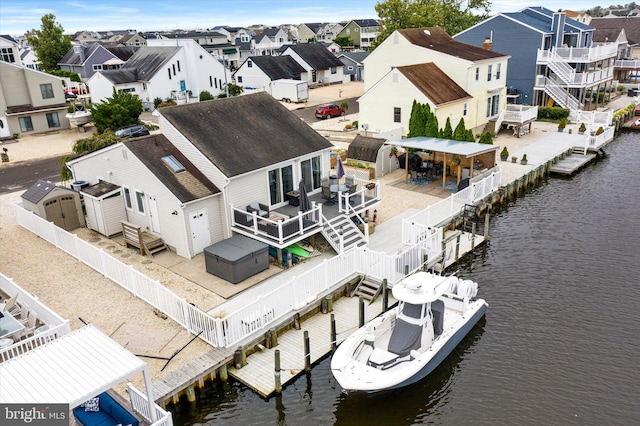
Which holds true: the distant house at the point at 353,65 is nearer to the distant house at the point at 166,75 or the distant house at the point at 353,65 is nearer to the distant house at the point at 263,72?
the distant house at the point at 263,72

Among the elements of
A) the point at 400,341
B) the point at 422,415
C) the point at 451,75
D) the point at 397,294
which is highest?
the point at 451,75

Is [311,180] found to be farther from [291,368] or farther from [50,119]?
[50,119]

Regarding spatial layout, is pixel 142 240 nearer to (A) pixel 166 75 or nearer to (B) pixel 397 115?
(B) pixel 397 115

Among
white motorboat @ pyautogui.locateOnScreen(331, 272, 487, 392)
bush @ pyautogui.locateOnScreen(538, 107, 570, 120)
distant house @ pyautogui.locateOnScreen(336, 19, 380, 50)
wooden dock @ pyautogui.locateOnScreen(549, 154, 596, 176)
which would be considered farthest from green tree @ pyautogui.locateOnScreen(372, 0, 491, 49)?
distant house @ pyautogui.locateOnScreen(336, 19, 380, 50)

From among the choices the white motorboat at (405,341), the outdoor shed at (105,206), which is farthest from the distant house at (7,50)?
the white motorboat at (405,341)

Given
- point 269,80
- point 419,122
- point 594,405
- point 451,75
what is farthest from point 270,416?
point 269,80

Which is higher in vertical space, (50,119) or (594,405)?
(50,119)

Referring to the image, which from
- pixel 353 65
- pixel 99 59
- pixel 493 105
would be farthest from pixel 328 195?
pixel 99 59
